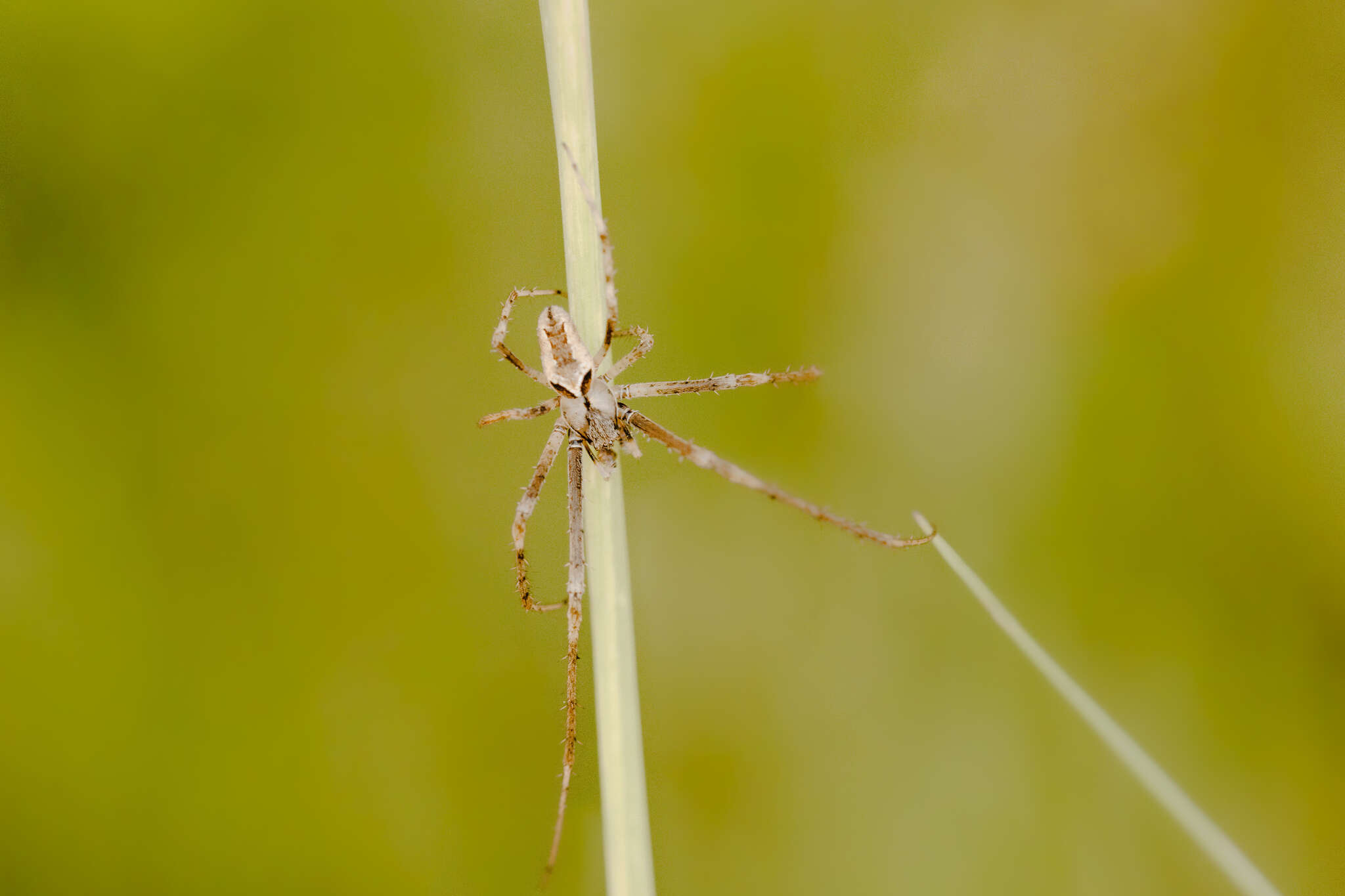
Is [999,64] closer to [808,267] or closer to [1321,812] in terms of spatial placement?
[808,267]

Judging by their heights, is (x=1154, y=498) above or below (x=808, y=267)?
below

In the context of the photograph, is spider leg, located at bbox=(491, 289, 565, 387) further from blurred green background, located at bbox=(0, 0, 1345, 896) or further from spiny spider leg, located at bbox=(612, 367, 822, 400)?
blurred green background, located at bbox=(0, 0, 1345, 896)

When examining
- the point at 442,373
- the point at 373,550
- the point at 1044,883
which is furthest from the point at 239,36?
the point at 1044,883

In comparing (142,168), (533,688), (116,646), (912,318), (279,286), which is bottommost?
(533,688)

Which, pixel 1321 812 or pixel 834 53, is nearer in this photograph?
pixel 1321 812

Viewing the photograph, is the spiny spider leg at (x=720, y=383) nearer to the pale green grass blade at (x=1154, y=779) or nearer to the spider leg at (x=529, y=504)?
the spider leg at (x=529, y=504)

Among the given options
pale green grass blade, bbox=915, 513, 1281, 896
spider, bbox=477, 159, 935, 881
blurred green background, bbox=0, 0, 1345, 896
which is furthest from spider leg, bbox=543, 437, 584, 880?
pale green grass blade, bbox=915, 513, 1281, 896

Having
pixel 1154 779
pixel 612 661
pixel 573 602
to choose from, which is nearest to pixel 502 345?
pixel 573 602

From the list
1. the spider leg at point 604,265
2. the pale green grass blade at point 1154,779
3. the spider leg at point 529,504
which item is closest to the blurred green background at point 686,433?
the spider leg at point 529,504
